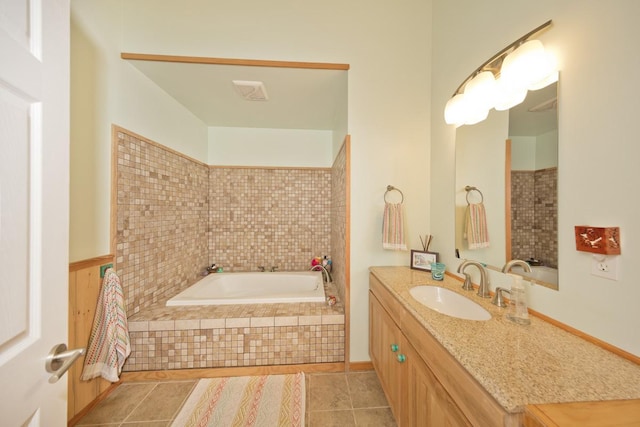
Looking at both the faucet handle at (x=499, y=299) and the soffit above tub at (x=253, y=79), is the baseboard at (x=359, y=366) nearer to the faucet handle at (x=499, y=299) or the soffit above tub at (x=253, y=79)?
the faucet handle at (x=499, y=299)

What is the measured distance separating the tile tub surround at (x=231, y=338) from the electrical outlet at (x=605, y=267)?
4.62 ft

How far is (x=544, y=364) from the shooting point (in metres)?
0.63

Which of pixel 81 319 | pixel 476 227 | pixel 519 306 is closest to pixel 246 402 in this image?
pixel 81 319

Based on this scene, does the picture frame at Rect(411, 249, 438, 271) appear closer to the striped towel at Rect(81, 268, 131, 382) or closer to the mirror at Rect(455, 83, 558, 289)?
the mirror at Rect(455, 83, 558, 289)

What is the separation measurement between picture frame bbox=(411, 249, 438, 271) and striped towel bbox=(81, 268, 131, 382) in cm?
214

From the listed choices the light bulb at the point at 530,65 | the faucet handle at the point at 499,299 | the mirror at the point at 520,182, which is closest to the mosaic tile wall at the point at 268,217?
the mirror at the point at 520,182

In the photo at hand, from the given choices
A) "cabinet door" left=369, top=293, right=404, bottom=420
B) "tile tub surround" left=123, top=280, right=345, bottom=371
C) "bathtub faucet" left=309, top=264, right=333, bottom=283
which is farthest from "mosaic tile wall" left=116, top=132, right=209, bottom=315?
"cabinet door" left=369, top=293, right=404, bottom=420

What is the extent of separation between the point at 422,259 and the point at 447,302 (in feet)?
1.35

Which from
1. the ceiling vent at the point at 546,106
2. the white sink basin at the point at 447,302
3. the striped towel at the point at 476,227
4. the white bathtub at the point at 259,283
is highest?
the ceiling vent at the point at 546,106

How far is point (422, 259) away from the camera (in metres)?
1.64

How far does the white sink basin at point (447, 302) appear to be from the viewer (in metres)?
1.10

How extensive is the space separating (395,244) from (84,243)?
213 centimetres

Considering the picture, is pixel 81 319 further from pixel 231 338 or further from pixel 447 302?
pixel 447 302

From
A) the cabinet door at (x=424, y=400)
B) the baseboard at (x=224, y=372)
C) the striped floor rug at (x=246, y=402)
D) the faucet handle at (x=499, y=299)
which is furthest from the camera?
the baseboard at (x=224, y=372)
